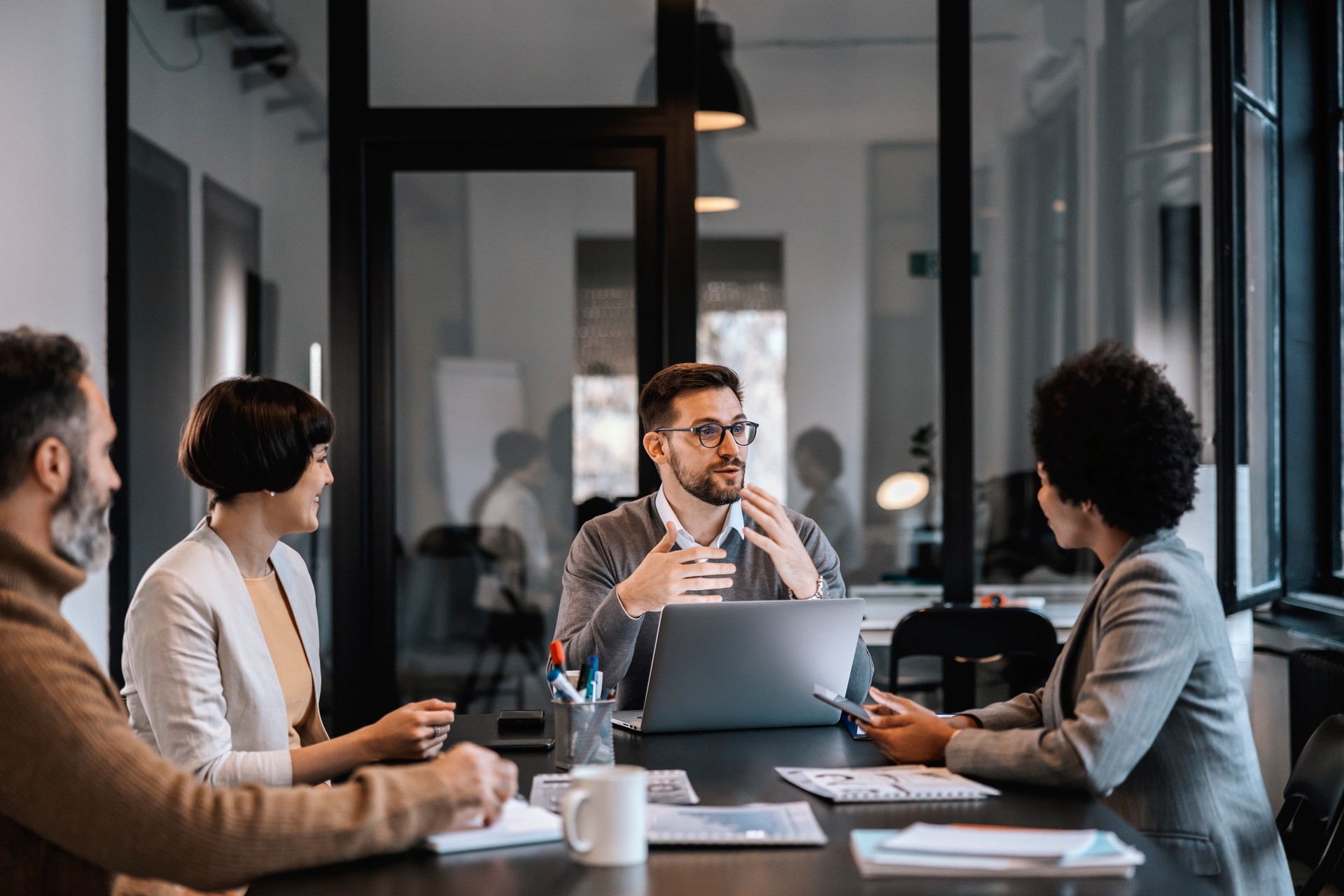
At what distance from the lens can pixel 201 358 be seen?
3.90 m

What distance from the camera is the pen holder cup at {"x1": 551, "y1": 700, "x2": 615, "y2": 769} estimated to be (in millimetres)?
1717

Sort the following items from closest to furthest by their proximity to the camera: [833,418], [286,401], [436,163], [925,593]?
[286,401]
[436,163]
[925,593]
[833,418]

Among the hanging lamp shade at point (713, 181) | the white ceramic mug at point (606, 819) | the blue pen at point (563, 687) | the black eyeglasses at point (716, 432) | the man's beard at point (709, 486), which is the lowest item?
the white ceramic mug at point (606, 819)

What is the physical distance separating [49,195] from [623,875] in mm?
3018

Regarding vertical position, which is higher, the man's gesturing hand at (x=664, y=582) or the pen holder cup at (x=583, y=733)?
the man's gesturing hand at (x=664, y=582)

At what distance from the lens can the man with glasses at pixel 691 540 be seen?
7.41ft

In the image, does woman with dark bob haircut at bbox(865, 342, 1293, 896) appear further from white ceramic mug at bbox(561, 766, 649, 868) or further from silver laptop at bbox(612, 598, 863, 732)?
white ceramic mug at bbox(561, 766, 649, 868)

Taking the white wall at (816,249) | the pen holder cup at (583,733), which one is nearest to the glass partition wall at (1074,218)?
the white wall at (816,249)

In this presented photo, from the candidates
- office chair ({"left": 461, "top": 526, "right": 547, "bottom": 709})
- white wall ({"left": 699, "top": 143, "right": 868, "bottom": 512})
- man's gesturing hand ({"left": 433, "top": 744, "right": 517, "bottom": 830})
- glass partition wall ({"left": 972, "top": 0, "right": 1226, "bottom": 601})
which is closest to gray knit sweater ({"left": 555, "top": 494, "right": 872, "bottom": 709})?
man's gesturing hand ({"left": 433, "top": 744, "right": 517, "bottom": 830})

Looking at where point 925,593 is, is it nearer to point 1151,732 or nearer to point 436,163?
point 436,163

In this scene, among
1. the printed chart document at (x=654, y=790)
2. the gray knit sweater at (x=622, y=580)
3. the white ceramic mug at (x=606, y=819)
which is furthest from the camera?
the gray knit sweater at (x=622, y=580)

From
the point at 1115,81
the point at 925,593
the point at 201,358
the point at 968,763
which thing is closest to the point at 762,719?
the point at 968,763

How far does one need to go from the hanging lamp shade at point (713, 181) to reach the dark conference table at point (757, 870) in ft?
10.5

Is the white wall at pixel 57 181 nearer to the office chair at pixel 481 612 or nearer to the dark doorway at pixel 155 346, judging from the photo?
the dark doorway at pixel 155 346
